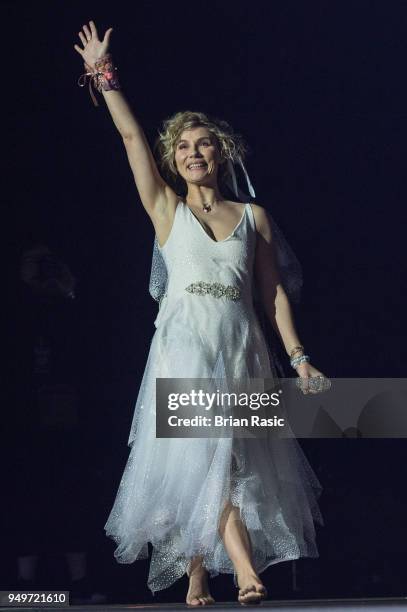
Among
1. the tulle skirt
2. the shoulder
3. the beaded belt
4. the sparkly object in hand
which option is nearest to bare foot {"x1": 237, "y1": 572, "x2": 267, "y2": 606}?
the tulle skirt

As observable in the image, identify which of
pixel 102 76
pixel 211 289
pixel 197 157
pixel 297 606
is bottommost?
pixel 297 606

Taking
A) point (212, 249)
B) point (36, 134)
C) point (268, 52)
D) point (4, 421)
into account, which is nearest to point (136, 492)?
point (4, 421)

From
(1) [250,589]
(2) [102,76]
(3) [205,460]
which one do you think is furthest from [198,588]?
(2) [102,76]

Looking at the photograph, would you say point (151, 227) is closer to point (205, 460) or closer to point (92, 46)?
point (92, 46)

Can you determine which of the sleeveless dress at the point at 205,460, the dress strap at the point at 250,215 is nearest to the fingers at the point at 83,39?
the sleeveless dress at the point at 205,460

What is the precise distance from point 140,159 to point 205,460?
98 centimetres

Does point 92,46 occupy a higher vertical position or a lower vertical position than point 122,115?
higher

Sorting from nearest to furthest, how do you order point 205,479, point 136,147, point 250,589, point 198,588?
1. point 250,589
2. point 205,479
3. point 198,588
4. point 136,147

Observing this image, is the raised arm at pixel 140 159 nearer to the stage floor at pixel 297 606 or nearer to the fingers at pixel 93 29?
the fingers at pixel 93 29

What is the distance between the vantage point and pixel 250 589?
3523 mm

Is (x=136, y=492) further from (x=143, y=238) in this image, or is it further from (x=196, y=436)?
(x=143, y=238)

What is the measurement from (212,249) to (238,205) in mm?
242

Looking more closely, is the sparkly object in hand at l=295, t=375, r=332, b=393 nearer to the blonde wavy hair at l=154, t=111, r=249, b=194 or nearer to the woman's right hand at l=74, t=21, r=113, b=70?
the blonde wavy hair at l=154, t=111, r=249, b=194

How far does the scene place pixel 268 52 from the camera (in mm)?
4188
